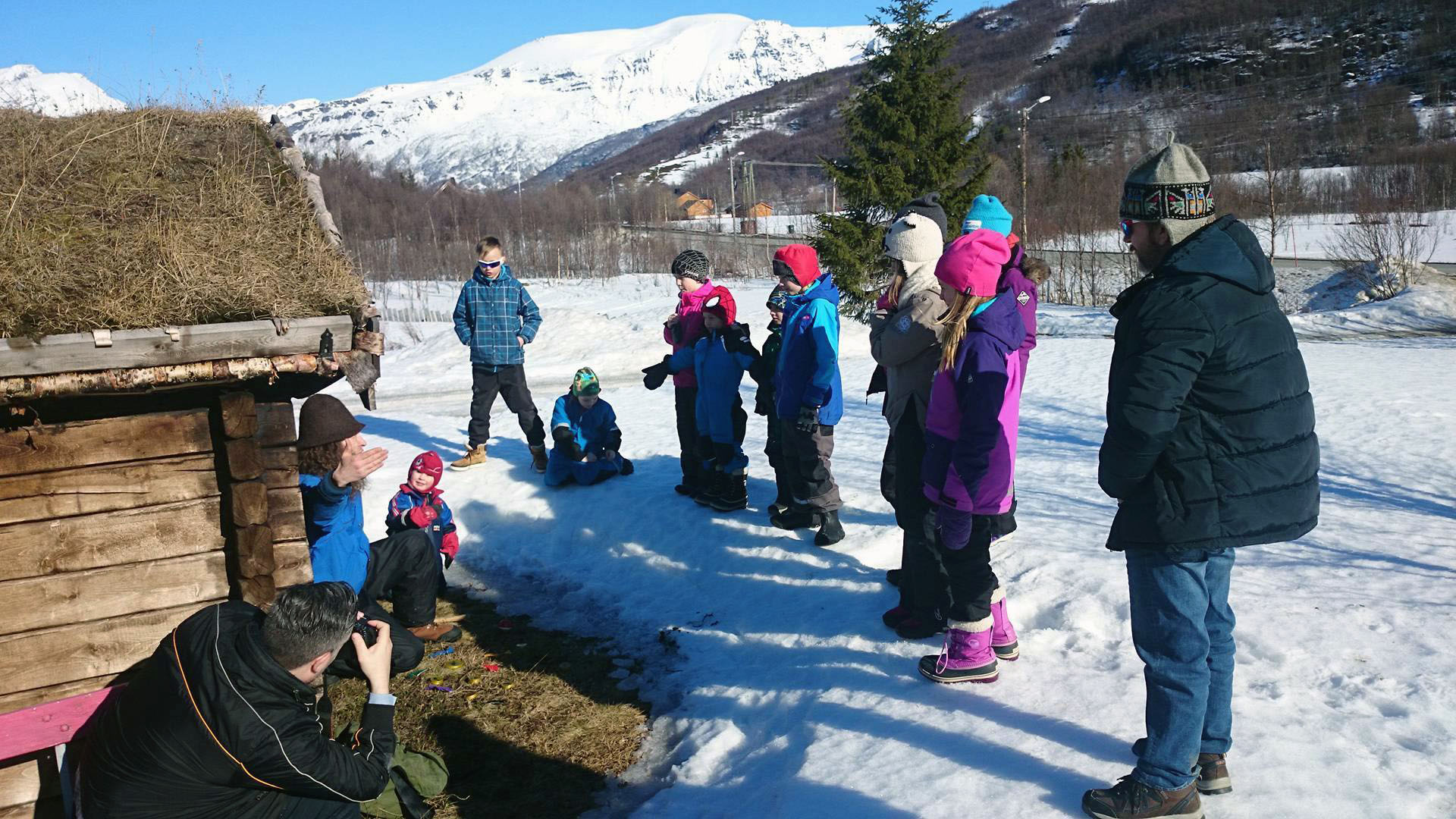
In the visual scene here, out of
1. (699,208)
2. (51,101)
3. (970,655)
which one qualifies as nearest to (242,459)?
(51,101)

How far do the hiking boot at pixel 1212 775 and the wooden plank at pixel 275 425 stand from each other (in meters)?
3.36

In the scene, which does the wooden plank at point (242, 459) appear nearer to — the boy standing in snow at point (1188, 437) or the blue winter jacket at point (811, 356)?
the blue winter jacket at point (811, 356)

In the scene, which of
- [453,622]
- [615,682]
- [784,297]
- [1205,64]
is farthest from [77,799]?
[1205,64]

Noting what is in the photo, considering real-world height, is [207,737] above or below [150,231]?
below

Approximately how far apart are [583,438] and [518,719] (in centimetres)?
311

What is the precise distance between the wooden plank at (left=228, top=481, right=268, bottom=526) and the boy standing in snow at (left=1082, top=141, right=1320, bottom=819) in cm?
309

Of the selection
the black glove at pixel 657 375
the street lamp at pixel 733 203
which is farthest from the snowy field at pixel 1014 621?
the street lamp at pixel 733 203

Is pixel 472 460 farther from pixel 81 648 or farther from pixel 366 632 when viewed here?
pixel 366 632

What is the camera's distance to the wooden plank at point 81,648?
11.4 feet

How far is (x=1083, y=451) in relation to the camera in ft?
23.8

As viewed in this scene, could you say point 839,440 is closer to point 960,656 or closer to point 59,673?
point 960,656

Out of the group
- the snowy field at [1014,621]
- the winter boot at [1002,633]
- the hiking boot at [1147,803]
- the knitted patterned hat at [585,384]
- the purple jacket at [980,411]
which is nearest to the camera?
the hiking boot at [1147,803]

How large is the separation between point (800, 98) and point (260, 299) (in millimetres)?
179405

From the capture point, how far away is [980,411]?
11.1ft
